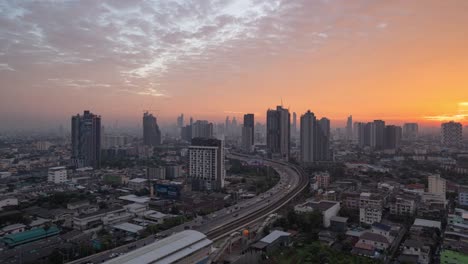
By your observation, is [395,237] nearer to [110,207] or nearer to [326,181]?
[326,181]

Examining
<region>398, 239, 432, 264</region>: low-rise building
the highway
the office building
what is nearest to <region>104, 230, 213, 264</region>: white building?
the highway

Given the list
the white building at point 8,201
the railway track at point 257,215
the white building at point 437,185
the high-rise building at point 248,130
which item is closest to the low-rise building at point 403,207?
the white building at point 437,185

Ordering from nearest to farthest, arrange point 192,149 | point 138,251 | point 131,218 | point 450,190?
point 138,251 < point 131,218 < point 450,190 < point 192,149

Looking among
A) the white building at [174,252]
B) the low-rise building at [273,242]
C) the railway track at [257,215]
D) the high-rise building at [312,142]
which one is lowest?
the railway track at [257,215]

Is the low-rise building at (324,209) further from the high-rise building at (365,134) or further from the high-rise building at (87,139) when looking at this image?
the high-rise building at (365,134)

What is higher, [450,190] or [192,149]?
[192,149]

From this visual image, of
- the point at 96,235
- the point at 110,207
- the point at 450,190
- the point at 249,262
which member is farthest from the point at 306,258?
the point at 450,190

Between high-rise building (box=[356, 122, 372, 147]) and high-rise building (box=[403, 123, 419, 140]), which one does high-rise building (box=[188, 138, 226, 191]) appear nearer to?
high-rise building (box=[356, 122, 372, 147])

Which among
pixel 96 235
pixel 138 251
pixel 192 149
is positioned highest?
pixel 192 149
